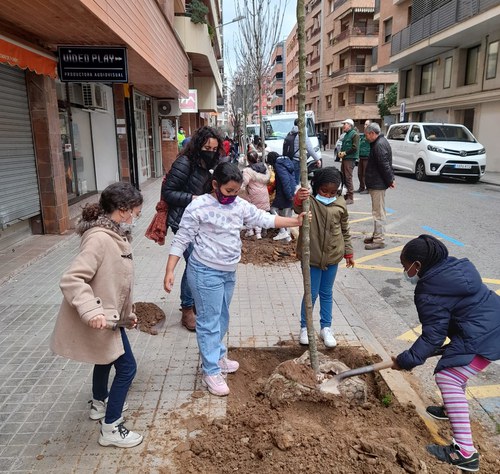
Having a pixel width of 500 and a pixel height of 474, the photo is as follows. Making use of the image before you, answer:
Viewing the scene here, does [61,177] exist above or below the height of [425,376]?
above

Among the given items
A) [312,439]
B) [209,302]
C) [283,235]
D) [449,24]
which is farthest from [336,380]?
[449,24]

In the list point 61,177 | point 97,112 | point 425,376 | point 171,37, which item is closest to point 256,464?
point 425,376

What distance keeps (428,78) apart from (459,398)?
29.7 meters

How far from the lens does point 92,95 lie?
11.7 m

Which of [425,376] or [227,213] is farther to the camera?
[425,376]

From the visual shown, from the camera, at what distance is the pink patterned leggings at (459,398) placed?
2.61 meters

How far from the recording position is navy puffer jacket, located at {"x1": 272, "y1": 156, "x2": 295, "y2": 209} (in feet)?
24.5

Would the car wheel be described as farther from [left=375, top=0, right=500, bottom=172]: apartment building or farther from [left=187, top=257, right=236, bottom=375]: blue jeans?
[left=187, top=257, right=236, bottom=375]: blue jeans

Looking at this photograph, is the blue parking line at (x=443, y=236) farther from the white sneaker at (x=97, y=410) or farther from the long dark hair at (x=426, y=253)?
the white sneaker at (x=97, y=410)

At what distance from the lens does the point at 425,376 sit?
146 inches

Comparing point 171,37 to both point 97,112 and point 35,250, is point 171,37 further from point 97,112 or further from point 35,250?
point 35,250

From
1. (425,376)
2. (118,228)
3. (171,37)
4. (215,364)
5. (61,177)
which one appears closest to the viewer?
(118,228)

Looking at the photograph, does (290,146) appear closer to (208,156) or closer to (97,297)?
(208,156)

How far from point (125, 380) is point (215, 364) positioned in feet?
2.57
